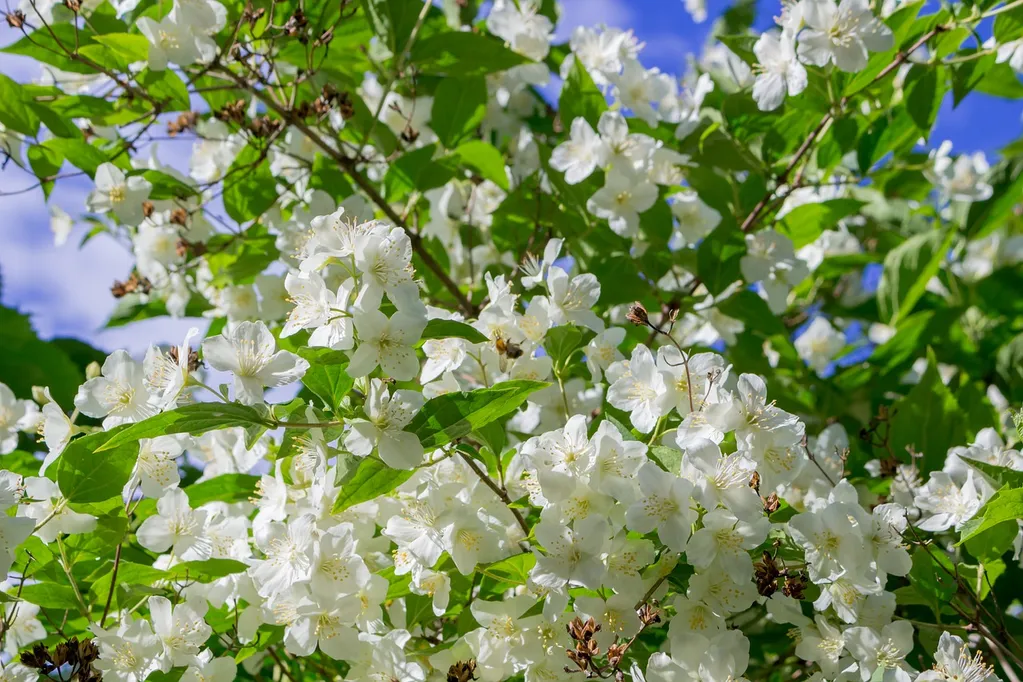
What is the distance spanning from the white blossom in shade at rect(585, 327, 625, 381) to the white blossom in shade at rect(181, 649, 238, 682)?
0.78 m

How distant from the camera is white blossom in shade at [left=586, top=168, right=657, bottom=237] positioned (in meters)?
2.01

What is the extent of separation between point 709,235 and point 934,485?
73cm

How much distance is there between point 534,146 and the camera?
2.51 m

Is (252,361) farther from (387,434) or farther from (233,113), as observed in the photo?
(233,113)

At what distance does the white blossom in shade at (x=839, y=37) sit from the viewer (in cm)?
181

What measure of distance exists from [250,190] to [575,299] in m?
0.91

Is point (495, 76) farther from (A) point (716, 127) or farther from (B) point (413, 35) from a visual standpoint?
(A) point (716, 127)

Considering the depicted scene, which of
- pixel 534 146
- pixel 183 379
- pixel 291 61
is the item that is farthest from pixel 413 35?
pixel 183 379

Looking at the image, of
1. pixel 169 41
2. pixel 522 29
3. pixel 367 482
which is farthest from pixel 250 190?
pixel 367 482

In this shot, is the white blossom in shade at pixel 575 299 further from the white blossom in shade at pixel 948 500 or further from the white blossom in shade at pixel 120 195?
the white blossom in shade at pixel 120 195

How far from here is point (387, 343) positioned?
1.27 metres

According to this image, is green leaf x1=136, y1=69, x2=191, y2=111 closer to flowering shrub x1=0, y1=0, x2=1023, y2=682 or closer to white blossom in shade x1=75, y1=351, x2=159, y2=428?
flowering shrub x1=0, y1=0, x2=1023, y2=682

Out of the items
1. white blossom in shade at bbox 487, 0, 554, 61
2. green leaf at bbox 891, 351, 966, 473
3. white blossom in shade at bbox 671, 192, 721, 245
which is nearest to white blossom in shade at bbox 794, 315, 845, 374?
white blossom in shade at bbox 671, 192, 721, 245

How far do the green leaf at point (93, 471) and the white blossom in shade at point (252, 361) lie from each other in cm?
18
